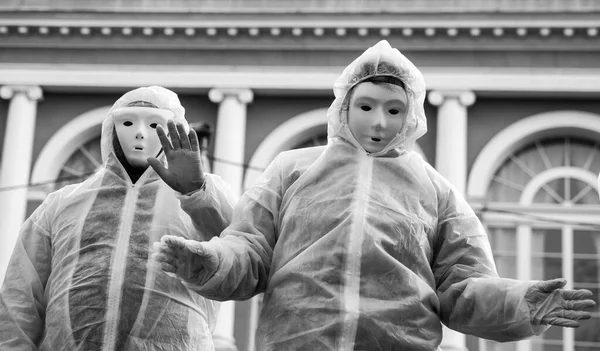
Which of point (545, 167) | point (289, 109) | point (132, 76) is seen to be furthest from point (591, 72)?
point (132, 76)

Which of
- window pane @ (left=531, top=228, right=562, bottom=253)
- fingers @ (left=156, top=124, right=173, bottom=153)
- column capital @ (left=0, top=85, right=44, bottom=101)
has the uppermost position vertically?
column capital @ (left=0, top=85, right=44, bottom=101)

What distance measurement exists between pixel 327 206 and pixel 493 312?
0.71 m

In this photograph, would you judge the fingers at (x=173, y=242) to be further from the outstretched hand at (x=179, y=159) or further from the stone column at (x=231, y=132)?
the stone column at (x=231, y=132)

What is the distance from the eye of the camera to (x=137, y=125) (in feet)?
17.7

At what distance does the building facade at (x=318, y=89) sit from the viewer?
16.5 metres

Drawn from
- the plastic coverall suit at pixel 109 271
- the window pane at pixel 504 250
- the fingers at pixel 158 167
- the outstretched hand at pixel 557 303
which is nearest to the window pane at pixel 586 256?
the window pane at pixel 504 250

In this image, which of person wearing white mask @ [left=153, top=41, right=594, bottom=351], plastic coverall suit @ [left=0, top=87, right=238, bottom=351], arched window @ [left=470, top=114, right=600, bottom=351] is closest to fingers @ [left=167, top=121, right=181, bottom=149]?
plastic coverall suit @ [left=0, top=87, right=238, bottom=351]

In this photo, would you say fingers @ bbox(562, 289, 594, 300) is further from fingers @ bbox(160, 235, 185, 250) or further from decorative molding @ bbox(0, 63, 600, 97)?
decorative molding @ bbox(0, 63, 600, 97)

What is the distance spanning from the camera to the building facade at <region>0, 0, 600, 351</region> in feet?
54.0

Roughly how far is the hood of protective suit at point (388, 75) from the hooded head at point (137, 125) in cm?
78

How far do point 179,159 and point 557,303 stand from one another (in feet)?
4.75

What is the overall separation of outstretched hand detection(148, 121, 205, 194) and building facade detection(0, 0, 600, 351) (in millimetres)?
11367

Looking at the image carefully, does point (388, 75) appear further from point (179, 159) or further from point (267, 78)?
point (267, 78)

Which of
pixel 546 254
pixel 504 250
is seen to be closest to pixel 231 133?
pixel 504 250
